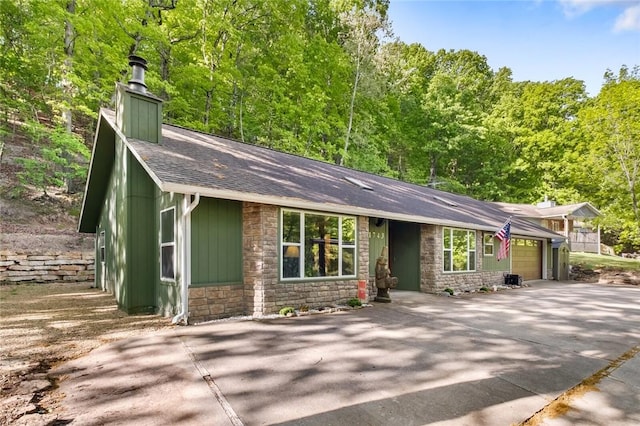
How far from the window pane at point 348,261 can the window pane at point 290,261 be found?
1459mm

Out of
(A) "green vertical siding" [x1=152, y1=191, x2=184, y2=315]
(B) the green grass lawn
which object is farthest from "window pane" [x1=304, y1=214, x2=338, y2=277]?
(B) the green grass lawn

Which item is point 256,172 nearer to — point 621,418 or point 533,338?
point 533,338

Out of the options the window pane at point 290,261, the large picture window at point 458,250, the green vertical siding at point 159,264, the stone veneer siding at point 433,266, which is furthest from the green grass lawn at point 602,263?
the green vertical siding at point 159,264

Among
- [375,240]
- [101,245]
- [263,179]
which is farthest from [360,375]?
[101,245]

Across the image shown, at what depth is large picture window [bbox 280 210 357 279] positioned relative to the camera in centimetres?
749

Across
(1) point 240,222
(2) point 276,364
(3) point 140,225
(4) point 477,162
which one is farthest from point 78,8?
(4) point 477,162

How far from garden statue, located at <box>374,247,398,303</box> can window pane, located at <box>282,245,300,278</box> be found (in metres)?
2.82

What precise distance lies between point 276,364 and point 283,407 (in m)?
1.12

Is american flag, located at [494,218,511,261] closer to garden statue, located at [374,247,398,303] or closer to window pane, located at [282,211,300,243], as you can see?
garden statue, located at [374,247,398,303]

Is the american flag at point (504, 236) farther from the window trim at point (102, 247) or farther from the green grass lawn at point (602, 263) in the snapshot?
the window trim at point (102, 247)

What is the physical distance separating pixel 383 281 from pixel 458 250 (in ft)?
14.3

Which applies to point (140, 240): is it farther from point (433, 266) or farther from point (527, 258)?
point (527, 258)

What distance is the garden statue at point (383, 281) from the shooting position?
9234 mm

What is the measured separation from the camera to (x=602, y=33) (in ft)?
37.1
